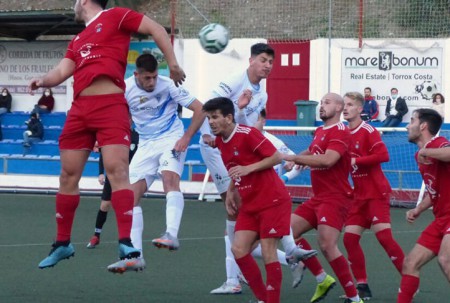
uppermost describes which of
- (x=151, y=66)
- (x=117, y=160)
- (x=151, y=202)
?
(x=151, y=66)

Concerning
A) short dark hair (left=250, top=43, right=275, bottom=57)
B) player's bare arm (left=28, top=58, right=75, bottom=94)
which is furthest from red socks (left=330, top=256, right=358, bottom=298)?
player's bare arm (left=28, top=58, right=75, bottom=94)

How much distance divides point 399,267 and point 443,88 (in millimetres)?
19539

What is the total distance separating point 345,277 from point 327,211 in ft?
2.06

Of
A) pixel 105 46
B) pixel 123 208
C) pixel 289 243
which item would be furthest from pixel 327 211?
pixel 105 46

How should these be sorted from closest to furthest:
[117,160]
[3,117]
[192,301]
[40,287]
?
[117,160], [192,301], [40,287], [3,117]

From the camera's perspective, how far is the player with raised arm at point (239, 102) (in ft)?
32.5

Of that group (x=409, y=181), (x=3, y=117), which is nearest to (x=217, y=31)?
(x=409, y=181)

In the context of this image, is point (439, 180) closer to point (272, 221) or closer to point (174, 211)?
point (272, 221)

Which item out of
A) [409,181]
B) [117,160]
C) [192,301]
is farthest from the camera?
[409,181]

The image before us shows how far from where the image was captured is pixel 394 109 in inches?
1123

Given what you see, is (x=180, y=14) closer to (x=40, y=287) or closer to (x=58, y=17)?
(x=58, y=17)

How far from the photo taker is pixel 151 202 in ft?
64.5

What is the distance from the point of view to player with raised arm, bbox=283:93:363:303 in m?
9.44

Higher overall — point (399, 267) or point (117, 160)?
point (117, 160)
